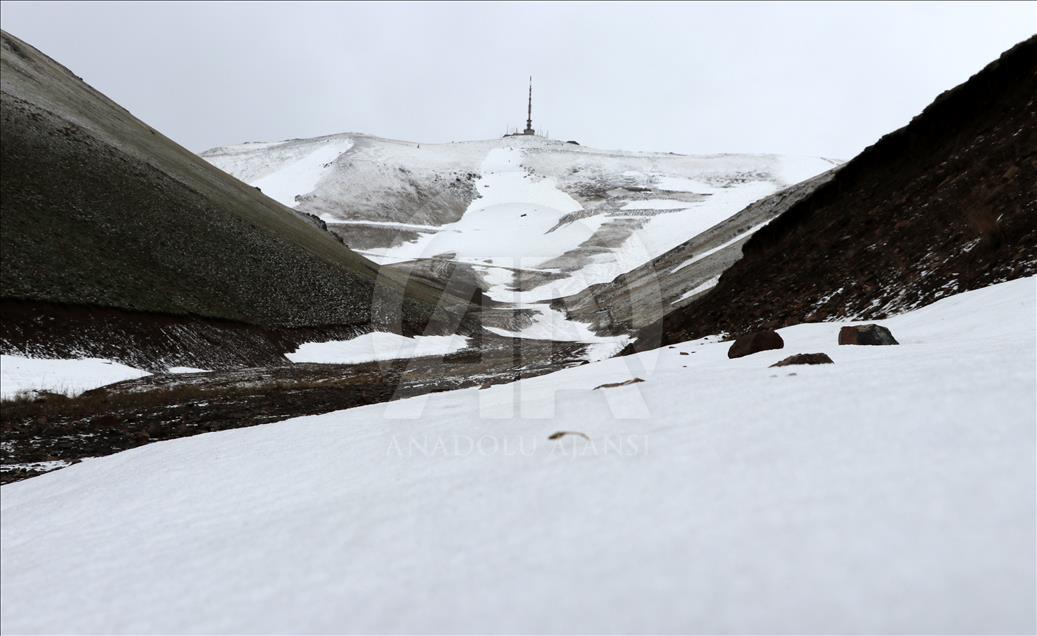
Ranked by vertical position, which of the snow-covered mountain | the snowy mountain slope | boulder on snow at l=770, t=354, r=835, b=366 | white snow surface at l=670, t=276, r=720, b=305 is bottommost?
the snowy mountain slope

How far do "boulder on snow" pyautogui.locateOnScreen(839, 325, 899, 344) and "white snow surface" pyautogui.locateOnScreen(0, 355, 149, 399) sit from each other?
77.1 ft

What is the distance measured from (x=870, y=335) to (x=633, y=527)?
6.68 m

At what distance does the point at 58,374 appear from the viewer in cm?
2262

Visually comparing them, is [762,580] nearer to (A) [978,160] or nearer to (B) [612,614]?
(B) [612,614]

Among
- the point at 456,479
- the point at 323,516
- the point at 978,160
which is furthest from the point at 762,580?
the point at 978,160

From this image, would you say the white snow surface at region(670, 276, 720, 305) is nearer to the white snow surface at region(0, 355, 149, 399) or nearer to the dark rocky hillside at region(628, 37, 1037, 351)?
the dark rocky hillside at region(628, 37, 1037, 351)

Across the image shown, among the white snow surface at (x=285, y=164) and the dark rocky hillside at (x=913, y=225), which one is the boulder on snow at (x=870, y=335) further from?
the white snow surface at (x=285, y=164)

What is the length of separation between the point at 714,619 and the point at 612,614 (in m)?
0.40

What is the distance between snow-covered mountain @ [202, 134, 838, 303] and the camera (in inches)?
3642

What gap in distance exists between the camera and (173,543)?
15.0 ft

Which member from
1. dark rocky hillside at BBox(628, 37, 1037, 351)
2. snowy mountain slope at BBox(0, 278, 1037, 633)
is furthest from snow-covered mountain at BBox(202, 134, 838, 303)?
snowy mountain slope at BBox(0, 278, 1037, 633)

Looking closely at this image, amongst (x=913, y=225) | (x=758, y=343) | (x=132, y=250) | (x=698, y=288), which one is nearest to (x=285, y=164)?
(x=132, y=250)

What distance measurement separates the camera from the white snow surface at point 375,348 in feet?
118

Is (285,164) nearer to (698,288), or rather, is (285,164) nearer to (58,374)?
(698,288)
